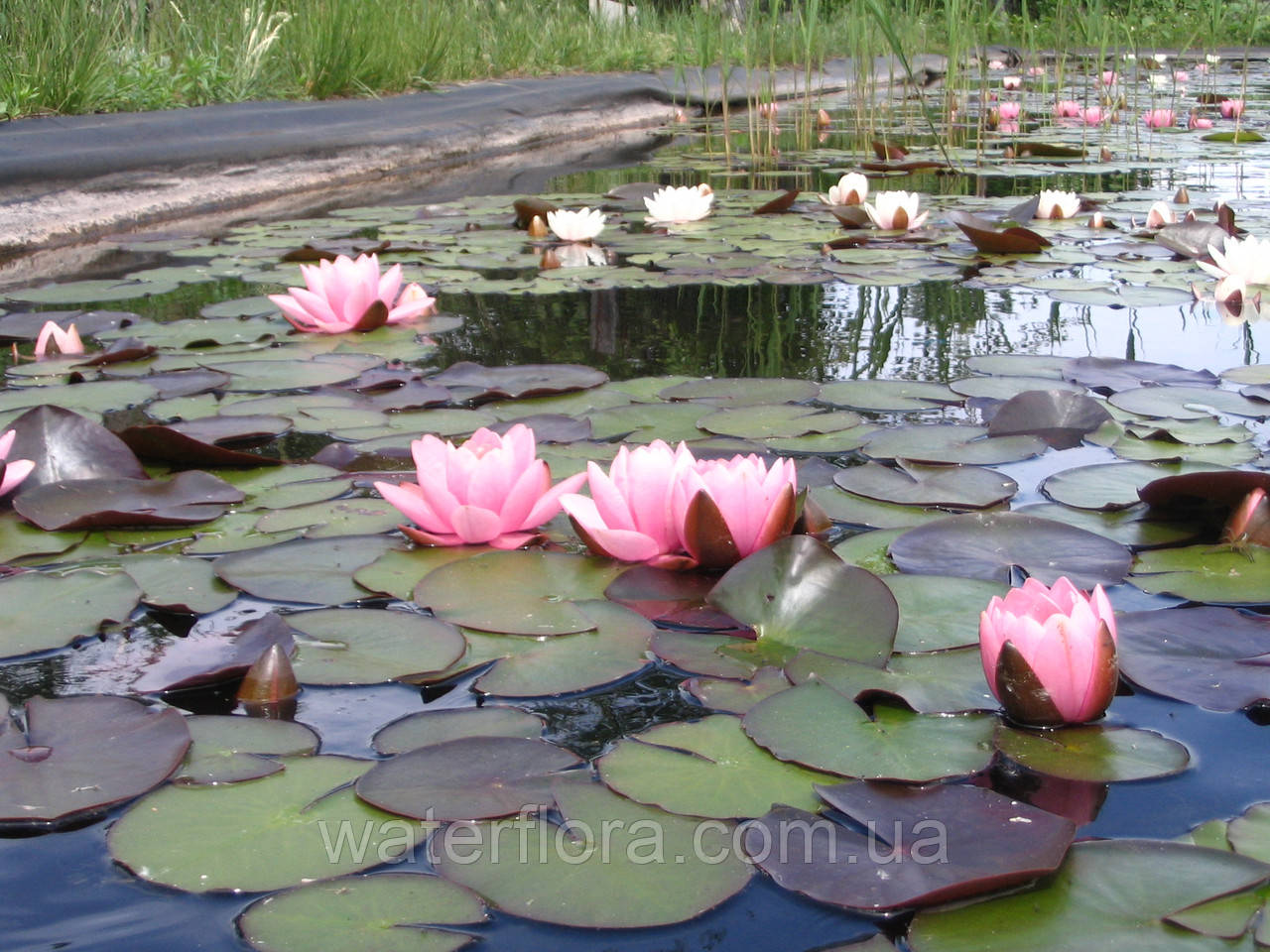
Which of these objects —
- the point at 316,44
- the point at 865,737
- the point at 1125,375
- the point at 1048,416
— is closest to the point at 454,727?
the point at 865,737

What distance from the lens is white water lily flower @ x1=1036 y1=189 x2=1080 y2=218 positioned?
3.52 meters

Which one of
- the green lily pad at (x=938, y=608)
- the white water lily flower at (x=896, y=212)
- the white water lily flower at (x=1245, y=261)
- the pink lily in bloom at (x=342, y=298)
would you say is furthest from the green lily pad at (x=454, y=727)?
the white water lily flower at (x=896, y=212)

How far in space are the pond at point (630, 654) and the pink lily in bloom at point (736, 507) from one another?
0.05 ft

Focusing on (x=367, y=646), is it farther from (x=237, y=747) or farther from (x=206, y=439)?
(x=206, y=439)

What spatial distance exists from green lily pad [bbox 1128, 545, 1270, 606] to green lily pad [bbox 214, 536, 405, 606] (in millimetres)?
776

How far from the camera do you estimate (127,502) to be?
133 cm

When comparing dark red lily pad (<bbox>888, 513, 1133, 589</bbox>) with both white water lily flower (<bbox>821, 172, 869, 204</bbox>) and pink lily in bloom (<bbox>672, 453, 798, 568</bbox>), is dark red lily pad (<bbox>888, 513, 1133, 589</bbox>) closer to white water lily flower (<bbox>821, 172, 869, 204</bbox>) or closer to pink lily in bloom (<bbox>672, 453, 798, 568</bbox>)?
pink lily in bloom (<bbox>672, 453, 798, 568</bbox>)

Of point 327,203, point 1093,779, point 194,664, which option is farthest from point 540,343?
point 327,203

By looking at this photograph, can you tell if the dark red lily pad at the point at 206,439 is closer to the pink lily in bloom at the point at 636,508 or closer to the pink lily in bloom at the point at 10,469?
the pink lily in bloom at the point at 10,469

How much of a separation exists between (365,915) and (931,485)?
0.90 metres

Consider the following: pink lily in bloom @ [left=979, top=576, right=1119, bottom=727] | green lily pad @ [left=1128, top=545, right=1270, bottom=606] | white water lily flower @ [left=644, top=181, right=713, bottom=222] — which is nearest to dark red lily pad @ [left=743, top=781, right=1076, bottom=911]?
pink lily in bloom @ [left=979, top=576, right=1119, bottom=727]

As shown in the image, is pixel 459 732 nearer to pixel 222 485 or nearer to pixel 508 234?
→ pixel 222 485

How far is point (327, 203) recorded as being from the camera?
425 cm

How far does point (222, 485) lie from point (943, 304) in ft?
5.48
